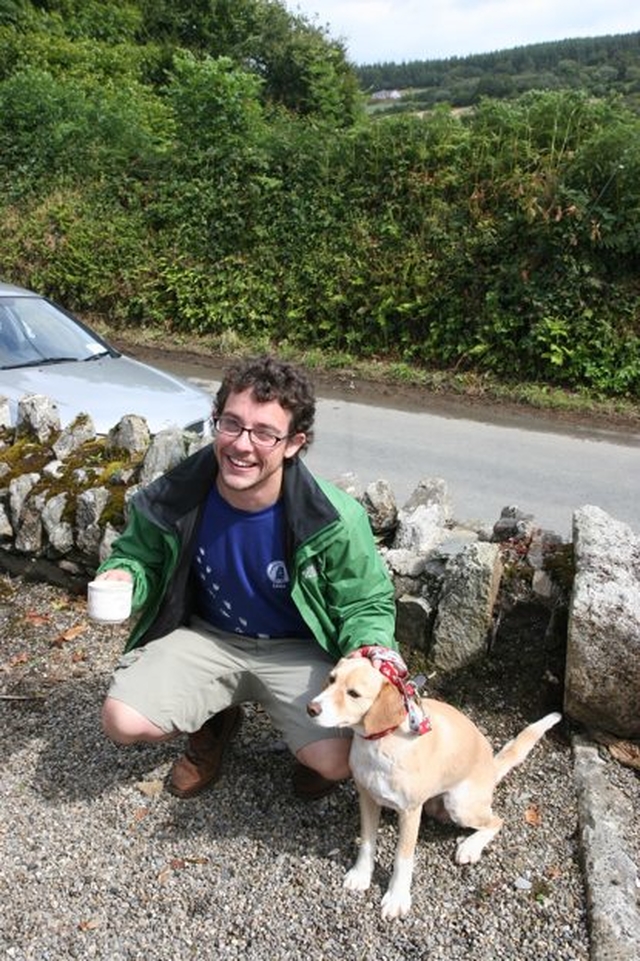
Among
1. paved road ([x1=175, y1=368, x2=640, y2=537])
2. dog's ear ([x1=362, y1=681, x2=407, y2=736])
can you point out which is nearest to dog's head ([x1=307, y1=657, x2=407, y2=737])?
dog's ear ([x1=362, y1=681, x2=407, y2=736])

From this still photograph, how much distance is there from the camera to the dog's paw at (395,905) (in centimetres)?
242

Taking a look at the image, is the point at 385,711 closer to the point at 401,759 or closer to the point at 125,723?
the point at 401,759

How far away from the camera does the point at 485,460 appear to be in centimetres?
791

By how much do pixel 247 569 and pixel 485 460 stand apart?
5473 millimetres

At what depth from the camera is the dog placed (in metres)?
Result: 2.32

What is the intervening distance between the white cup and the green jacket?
246mm

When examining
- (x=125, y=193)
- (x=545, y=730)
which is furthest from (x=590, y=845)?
(x=125, y=193)

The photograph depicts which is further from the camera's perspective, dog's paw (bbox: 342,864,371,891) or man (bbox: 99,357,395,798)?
man (bbox: 99,357,395,798)

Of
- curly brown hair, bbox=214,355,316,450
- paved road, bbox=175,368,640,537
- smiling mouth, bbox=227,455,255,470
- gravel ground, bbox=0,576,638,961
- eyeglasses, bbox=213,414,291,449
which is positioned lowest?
paved road, bbox=175,368,640,537

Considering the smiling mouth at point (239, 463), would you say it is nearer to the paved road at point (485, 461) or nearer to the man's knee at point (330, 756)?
the man's knee at point (330, 756)

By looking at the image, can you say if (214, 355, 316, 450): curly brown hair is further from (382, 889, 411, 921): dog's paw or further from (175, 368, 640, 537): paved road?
(175, 368, 640, 537): paved road

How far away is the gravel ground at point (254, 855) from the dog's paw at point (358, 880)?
0.09 feet

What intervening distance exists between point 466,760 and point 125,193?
1403 centimetres

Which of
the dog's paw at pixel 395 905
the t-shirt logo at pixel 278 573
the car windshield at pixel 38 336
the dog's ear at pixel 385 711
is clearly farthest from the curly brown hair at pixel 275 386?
the car windshield at pixel 38 336
